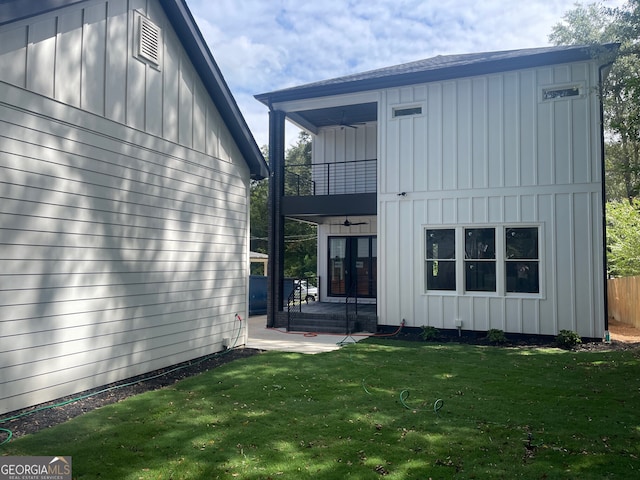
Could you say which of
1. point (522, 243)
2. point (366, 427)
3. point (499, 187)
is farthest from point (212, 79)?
point (522, 243)

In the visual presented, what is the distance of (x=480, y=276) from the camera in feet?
36.8

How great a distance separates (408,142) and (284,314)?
5.90 metres

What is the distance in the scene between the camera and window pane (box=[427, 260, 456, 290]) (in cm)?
1147

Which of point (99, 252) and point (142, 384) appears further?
point (142, 384)

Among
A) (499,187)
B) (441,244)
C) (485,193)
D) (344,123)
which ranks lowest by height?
(441,244)

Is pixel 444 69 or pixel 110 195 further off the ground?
pixel 444 69

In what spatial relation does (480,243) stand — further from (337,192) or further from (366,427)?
(366,427)

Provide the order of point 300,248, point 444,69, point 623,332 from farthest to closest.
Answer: point 300,248 → point 623,332 → point 444,69

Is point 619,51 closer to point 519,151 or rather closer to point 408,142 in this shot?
point 519,151

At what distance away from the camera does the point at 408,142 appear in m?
12.0

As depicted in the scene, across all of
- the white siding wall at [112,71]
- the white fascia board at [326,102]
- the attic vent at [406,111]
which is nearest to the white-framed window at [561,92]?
the attic vent at [406,111]

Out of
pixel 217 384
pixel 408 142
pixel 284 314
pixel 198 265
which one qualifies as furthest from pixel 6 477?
pixel 408 142

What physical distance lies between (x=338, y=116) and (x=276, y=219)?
4228mm

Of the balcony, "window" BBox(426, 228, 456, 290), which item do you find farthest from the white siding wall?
"window" BBox(426, 228, 456, 290)
